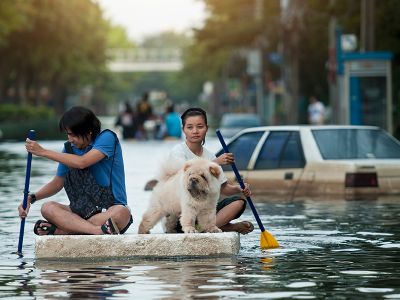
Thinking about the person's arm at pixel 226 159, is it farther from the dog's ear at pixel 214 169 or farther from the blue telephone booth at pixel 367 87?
the blue telephone booth at pixel 367 87

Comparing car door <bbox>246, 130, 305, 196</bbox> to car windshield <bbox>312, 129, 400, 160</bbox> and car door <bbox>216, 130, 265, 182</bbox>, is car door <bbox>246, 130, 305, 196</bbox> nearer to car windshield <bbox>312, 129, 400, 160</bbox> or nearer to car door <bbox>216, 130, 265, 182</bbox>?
car door <bbox>216, 130, 265, 182</bbox>

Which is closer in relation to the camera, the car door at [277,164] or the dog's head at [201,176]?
the dog's head at [201,176]

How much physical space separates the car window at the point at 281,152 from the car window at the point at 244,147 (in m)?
0.20

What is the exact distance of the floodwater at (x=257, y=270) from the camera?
10.4 meters

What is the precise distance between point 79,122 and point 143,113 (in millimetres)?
43790

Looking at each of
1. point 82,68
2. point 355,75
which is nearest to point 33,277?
point 355,75

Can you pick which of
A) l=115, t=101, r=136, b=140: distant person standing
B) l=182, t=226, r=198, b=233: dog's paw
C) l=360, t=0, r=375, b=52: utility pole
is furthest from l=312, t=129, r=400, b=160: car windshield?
l=115, t=101, r=136, b=140: distant person standing

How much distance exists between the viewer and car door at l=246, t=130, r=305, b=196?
71.5ft

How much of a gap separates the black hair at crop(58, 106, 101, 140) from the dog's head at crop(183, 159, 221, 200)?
2.90 ft

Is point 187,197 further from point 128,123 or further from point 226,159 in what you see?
point 128,123

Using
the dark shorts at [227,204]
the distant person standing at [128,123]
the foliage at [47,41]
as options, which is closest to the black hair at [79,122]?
the dark shorts at [227,204]

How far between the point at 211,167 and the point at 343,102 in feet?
79.5

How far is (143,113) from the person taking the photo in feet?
184

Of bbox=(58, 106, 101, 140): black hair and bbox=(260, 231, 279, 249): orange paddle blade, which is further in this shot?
bbox=(260, 231, 279, 249): orange paddle blade
